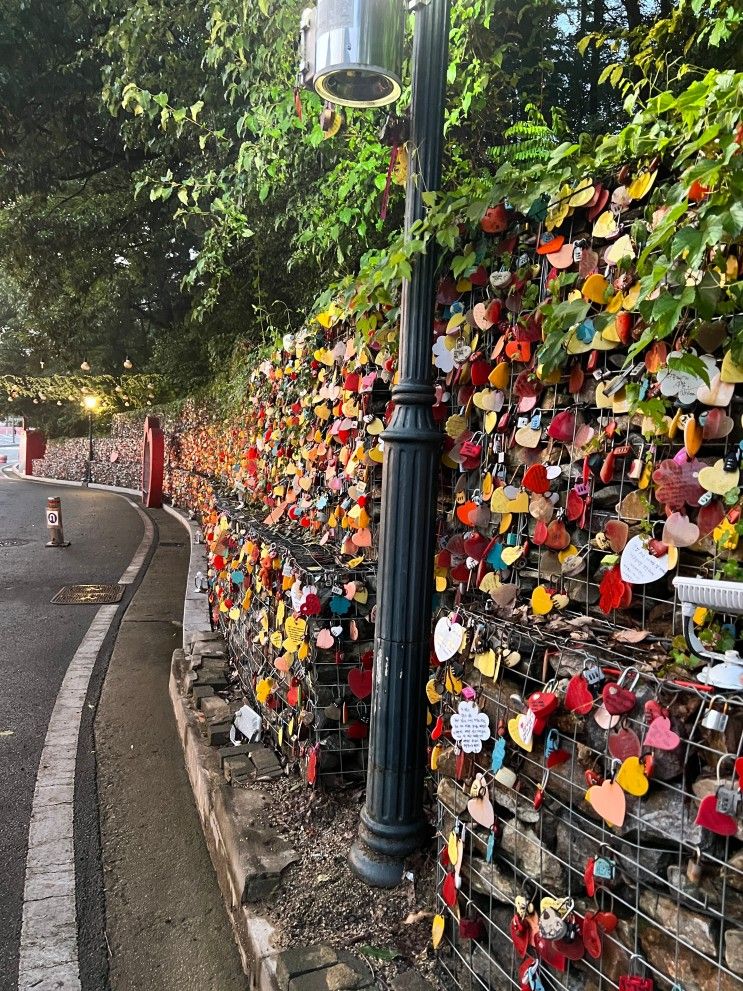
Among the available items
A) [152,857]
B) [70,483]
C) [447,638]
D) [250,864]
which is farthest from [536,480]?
[70,483]

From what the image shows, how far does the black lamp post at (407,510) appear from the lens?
238 centimetres

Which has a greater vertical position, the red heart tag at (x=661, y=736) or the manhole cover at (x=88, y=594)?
the red heart tag at (x=661, y=736)

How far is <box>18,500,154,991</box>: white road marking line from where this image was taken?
2.59 meters

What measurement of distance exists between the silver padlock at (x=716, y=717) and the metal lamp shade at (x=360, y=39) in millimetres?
2196

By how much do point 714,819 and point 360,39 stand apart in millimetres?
2486

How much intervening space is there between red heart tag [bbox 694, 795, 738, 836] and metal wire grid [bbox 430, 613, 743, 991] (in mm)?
56

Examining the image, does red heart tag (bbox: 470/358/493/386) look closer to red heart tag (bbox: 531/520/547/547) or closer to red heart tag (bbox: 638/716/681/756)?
red heart tag (bbox: 531/520/547/547)

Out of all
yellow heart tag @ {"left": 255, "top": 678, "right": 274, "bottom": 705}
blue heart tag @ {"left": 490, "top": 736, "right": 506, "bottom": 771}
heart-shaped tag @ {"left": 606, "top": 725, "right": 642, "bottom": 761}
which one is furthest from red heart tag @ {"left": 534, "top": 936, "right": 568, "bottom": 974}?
yellow heart tag @ {"left": 255, "top": 678, "right": 274, "bottom": 705}

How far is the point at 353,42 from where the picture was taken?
222 centimetres

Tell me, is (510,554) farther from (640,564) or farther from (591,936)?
(591,936)

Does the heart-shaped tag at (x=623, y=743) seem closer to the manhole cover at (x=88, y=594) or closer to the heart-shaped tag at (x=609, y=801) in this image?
the heart-shaped tag at (x=609, y=801)

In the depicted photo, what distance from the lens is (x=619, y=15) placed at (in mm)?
6793

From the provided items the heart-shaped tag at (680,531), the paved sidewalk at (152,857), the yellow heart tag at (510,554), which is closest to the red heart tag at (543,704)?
the heart-shaped tag at (680,531)

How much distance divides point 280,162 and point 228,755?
398 centimetres
